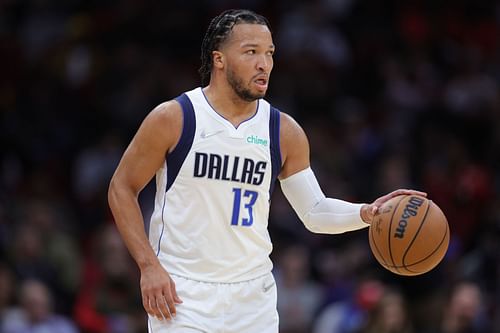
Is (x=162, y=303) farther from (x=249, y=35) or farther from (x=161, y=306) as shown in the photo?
(x=249, y=35)

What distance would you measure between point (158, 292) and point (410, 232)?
1.42m

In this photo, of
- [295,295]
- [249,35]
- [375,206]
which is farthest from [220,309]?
[295,295]

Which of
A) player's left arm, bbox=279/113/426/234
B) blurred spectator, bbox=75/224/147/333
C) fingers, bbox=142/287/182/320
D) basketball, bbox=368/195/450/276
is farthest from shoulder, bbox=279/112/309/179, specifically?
blurred spectator, bbox=75/224/147/333

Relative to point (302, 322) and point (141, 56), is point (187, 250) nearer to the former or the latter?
point (302, 322)

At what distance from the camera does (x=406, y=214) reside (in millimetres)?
5723

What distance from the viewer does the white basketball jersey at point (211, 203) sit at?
5.74m

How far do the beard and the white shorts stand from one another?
103cm

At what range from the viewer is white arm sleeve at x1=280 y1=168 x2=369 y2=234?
6051mm

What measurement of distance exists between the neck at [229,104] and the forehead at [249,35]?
0.28m

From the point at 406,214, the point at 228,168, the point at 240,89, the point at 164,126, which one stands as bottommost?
the point at 406,214

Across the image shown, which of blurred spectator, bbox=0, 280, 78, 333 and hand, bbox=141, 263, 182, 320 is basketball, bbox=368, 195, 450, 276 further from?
blurred spectator, bbox=0, 280, 78, 333

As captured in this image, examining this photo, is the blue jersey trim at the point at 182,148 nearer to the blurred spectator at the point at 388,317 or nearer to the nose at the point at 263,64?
the nose at the point at 263,64

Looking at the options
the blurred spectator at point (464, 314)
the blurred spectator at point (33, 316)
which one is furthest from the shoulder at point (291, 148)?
the blurred spectator at point (33, 316)

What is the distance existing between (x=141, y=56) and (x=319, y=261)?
170 inches
